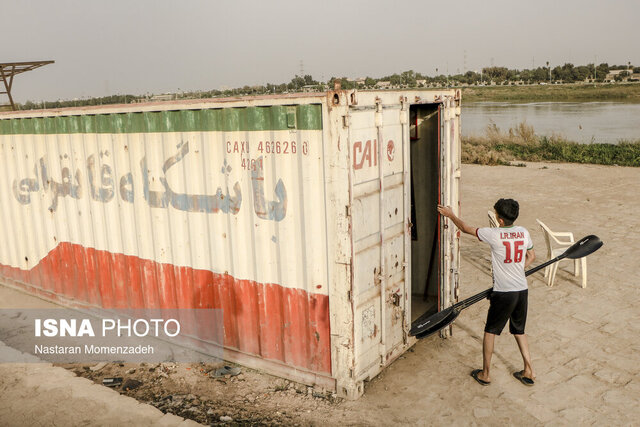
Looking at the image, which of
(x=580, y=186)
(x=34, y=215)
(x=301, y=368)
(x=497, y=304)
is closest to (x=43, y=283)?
(x=34, y=215)

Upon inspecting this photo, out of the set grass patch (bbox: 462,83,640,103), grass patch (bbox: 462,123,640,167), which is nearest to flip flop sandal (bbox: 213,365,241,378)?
grass patch (bbox: 462,123,640,167)

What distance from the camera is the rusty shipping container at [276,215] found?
4629 millimetres

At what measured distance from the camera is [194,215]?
5.54 metres

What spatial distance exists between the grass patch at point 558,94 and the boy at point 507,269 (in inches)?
2468

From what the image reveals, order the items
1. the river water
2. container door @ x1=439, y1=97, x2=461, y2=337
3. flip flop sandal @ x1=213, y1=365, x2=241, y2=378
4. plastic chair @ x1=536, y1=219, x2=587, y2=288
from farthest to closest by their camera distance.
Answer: the river water → plastic chair @ x1=536, y1=219, x2=587, y2=288 → container door @ x1=439, y1=97, x2=461, y2=337 → flip flop sandal @ x1=213, y1=365, x2=241, y2=378

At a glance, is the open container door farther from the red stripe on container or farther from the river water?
the river water

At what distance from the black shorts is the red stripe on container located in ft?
5.05

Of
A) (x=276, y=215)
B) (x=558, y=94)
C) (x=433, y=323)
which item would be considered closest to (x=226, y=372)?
(x=276, y=215)

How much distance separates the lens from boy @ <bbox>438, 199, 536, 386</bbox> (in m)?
4.75

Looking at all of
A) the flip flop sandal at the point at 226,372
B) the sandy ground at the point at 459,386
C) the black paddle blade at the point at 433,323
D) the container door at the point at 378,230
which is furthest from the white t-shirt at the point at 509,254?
the flip flop sandal at the point at 226,372

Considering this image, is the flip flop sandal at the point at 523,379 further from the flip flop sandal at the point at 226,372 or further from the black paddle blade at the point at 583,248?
the flip flop sandal at the point at 226,372

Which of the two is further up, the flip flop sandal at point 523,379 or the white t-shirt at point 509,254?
Result: the white t-shirt at point 509,254

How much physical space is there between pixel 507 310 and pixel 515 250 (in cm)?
56

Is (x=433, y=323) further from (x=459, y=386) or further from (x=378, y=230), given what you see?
(x=378, y=230)
